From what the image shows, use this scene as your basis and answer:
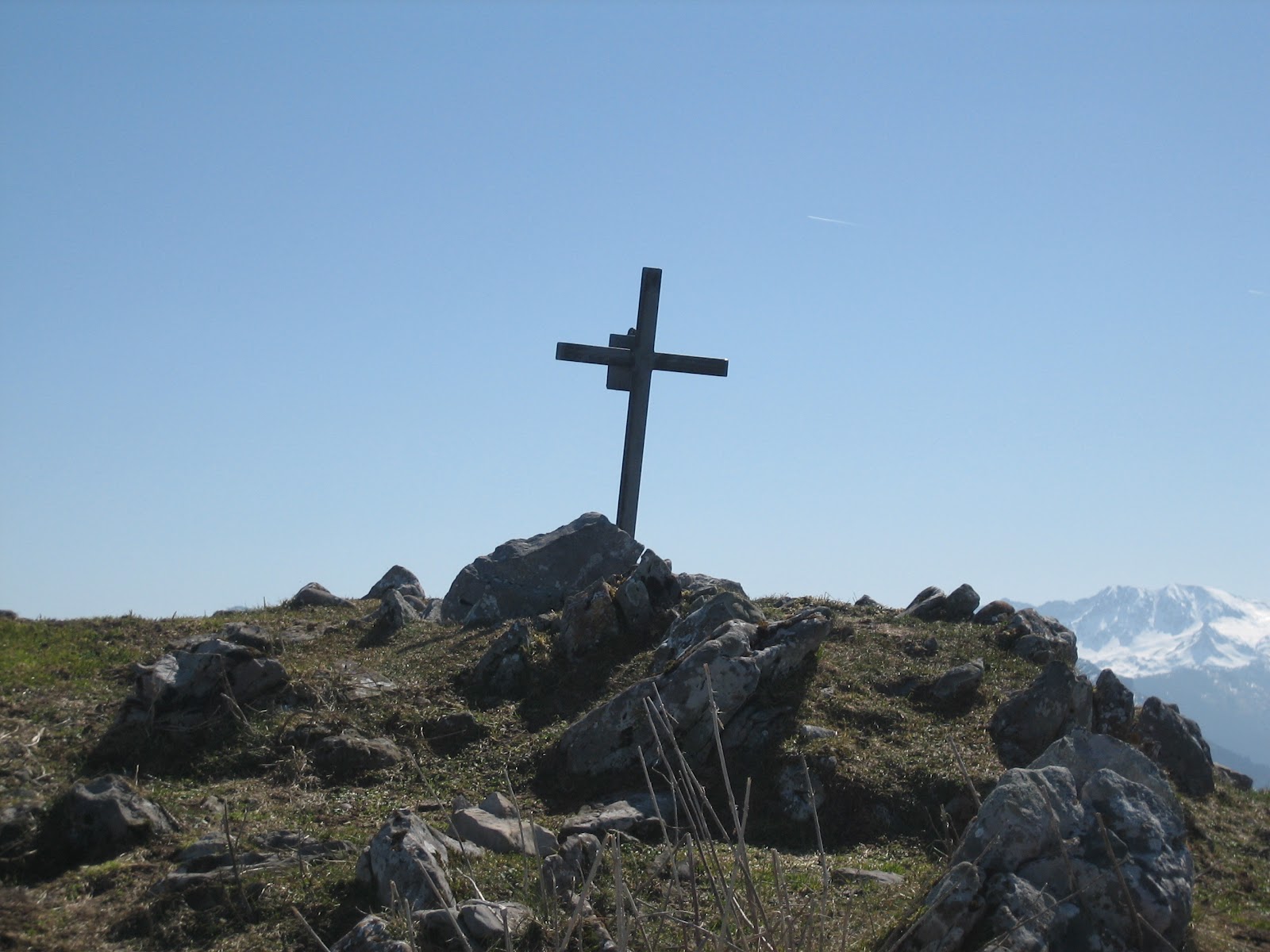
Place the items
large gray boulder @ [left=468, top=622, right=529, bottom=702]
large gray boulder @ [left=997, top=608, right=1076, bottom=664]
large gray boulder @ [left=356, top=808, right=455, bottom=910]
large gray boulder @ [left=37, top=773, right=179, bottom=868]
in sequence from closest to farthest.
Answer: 1. large gray boulder @ [left=356, top=808, right=455, bottom=910]
2. large gray boulder @ [left=37, top=773, right=179, bottom=868]
3. large gray boulder @ [left=468, top=622, right=529, bottom=702]
4. large gray boulder @ [left=997, top=608, right=1076, bottom=664]

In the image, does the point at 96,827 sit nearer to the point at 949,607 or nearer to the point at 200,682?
the point at 200,682

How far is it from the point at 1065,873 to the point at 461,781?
580 centimetres

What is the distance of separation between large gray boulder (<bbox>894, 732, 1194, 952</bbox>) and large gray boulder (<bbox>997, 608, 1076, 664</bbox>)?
20.5 feet

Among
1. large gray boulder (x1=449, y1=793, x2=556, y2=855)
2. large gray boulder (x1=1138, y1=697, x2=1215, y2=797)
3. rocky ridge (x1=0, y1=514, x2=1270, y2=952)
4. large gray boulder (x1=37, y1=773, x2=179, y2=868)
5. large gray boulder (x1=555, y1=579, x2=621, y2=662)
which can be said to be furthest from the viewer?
large gray boulder (x1=555, y1=579, x2=621, y2=662)

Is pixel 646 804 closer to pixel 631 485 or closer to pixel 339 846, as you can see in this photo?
pixel 339 846

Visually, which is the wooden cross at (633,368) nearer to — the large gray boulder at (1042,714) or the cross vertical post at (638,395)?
the cross vertical post at (638,395)

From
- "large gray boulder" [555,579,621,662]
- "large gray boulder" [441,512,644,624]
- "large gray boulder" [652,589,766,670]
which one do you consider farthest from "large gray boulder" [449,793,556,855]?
"large gray boulder" [441,512,644,624]

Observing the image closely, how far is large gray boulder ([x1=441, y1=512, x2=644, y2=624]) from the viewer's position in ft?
53.2

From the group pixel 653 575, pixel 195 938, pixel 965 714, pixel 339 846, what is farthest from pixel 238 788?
pixel 965 714

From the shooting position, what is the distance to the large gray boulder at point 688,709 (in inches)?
419

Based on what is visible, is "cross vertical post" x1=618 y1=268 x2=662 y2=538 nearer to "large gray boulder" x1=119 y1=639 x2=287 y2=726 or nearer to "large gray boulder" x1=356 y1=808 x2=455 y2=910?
"large gray boulder" x1=119 y1=639 x2=287 y2=726

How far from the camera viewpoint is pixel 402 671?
1312 centimetres

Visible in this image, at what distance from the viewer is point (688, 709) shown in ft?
35.8

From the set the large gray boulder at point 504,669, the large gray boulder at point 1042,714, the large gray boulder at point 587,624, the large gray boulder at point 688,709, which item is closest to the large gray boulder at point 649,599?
the large gray boulder at point 587,624
